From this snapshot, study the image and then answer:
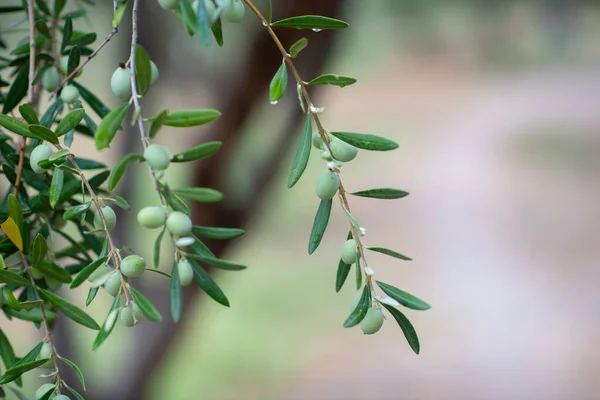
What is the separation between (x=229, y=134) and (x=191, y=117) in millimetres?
990

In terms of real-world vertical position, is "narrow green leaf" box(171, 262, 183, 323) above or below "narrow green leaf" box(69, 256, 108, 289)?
above

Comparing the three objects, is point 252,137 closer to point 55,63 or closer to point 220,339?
point 55,63

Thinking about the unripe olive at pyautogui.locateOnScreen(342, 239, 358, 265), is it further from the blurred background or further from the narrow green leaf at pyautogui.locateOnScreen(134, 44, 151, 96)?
the blurred background

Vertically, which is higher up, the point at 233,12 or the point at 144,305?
the point at 233,12

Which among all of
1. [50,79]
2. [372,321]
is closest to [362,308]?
[372,321]

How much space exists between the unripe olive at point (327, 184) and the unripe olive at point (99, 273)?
0.10 metres

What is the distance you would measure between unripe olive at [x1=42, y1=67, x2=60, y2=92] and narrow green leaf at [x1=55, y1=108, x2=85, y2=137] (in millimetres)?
104

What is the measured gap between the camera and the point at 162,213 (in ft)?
0.82

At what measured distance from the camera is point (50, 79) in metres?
0.40

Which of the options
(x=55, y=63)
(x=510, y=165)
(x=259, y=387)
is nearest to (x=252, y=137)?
(x=55, y=63)

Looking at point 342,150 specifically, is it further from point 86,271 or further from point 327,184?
point 86,271

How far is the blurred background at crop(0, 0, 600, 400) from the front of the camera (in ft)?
4.64

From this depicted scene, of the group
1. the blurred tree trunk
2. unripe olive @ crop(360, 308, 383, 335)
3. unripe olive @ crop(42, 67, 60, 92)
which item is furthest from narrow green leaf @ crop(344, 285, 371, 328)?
the blurred tree trunk

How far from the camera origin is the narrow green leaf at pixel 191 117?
10.8 inches
